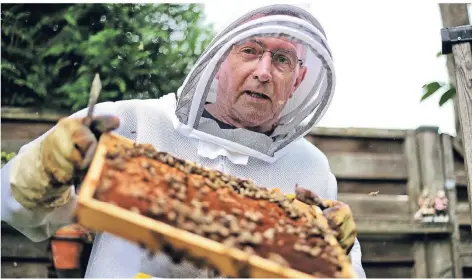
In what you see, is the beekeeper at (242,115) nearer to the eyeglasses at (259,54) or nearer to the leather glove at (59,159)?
the eyeglasses at (259,54)

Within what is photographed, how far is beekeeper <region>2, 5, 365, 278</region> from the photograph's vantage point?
5.77 ft

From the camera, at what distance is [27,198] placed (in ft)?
4.87

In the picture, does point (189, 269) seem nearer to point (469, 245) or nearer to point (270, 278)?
point (270, 278)

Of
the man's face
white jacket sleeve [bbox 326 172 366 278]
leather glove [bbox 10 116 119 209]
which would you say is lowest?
white jacket sleeve [bbox 326 172 366 278]

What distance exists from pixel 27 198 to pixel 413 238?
356 centimetres

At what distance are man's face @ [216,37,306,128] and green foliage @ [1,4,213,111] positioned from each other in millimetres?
2826

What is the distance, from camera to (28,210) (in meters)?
1.59

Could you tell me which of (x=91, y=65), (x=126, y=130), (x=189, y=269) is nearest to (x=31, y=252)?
(x=91, y=65)

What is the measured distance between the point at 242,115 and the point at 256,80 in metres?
0.15

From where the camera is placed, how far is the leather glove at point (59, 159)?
4.24ft

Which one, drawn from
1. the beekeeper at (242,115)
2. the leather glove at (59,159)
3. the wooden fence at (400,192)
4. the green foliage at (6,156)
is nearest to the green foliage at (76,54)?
the green foliage at (6,156)

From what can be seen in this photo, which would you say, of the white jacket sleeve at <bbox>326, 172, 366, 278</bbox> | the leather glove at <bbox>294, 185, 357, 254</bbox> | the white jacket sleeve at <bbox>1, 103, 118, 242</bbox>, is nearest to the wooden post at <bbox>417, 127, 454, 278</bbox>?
the white jacket sleeve at <bbox>326, 172, 366, 278</bbox>

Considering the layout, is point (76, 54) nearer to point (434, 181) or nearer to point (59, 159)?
point (434, 181)

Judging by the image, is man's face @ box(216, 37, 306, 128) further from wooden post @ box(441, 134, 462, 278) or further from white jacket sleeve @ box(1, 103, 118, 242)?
wooden post @ box(441, 134, 462, 278)
